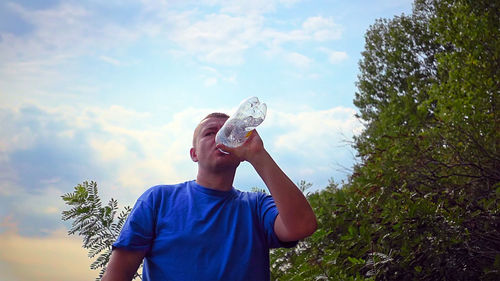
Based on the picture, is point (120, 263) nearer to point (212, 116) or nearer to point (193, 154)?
point (193, 154)

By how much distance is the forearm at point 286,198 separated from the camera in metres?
1.75

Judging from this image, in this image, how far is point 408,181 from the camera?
3.94m

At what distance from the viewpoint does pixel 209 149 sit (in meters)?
2.03

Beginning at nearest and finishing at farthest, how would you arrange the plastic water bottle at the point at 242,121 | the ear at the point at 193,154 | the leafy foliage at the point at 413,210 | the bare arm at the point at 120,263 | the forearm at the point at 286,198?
the forearm at the point at 286,198
the bare arm at the point at 120,263
the plastic water bottle at the point at 242,121
the ear at the point at 193,154
the leafy foliage at the point at 413,210

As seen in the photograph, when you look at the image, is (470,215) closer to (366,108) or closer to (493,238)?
(493,238)

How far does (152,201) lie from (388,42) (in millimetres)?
18900

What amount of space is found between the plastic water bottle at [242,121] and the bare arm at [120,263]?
507mm

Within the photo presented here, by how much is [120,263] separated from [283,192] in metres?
0.63

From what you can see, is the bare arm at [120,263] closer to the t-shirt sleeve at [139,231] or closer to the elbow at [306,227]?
the t-shirt sleeve at [139,231]

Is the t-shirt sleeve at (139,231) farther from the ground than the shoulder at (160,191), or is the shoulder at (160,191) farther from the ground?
the shoulder at (160,191)

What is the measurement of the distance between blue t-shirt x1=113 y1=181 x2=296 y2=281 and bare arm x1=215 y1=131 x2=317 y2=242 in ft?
0.37

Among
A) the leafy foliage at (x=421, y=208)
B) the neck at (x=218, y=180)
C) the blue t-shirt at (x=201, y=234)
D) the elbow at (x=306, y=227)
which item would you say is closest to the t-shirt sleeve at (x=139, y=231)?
the blue t-shirt at (x=201, y=234)

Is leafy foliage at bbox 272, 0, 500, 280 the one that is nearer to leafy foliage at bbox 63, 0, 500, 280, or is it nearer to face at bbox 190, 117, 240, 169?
leafy foliage at bbox 63, 0, 500, 280

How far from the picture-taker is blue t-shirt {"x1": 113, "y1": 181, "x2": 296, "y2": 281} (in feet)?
5.83
